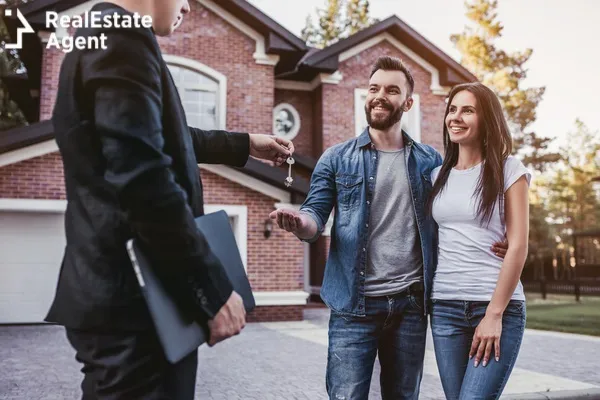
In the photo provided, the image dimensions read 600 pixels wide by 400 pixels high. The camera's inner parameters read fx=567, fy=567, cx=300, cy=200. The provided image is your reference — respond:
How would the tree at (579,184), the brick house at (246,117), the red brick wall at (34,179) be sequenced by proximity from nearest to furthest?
the red brick wall at (34,179) → the brick house at (246,117) → the tree at (579,184)

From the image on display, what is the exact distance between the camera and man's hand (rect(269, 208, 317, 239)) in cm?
255

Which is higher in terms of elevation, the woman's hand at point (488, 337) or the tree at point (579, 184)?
the tree at point (579, 184)

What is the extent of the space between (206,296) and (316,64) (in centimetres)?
1485

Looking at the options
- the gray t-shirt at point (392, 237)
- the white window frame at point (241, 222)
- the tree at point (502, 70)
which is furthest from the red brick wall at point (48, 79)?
the tree at point (502, 70)

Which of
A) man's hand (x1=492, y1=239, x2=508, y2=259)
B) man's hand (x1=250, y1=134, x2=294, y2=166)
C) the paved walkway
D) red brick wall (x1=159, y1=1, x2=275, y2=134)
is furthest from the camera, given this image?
red brick wall (x1=159, y1=1, x2=275, y2=134)

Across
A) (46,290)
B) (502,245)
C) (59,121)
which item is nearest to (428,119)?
(46,290)

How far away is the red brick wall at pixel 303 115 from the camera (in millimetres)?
17109

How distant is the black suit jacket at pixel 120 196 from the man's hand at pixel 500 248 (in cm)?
161

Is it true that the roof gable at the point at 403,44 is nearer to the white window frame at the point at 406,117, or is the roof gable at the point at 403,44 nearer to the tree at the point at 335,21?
the white window frame at the point at 406,117

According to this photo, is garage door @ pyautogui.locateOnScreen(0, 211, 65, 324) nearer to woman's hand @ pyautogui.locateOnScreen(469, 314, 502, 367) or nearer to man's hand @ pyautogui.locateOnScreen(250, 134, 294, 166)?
man's hand @ pyautogui.locateOnScreen(250, 134, 294, 166)

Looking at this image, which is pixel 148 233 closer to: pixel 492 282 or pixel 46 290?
pixel 492 282

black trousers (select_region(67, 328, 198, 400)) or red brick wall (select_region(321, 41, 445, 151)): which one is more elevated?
red brick wall (select_region(321, 41, 445, 151))

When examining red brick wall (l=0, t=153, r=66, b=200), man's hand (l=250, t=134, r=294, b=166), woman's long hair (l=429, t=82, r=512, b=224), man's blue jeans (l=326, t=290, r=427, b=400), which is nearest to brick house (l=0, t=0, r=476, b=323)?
red brick wall (l=0, t=153, r=66, b=200)

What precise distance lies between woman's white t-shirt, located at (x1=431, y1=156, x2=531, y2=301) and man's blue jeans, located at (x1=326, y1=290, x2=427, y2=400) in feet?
0.60
